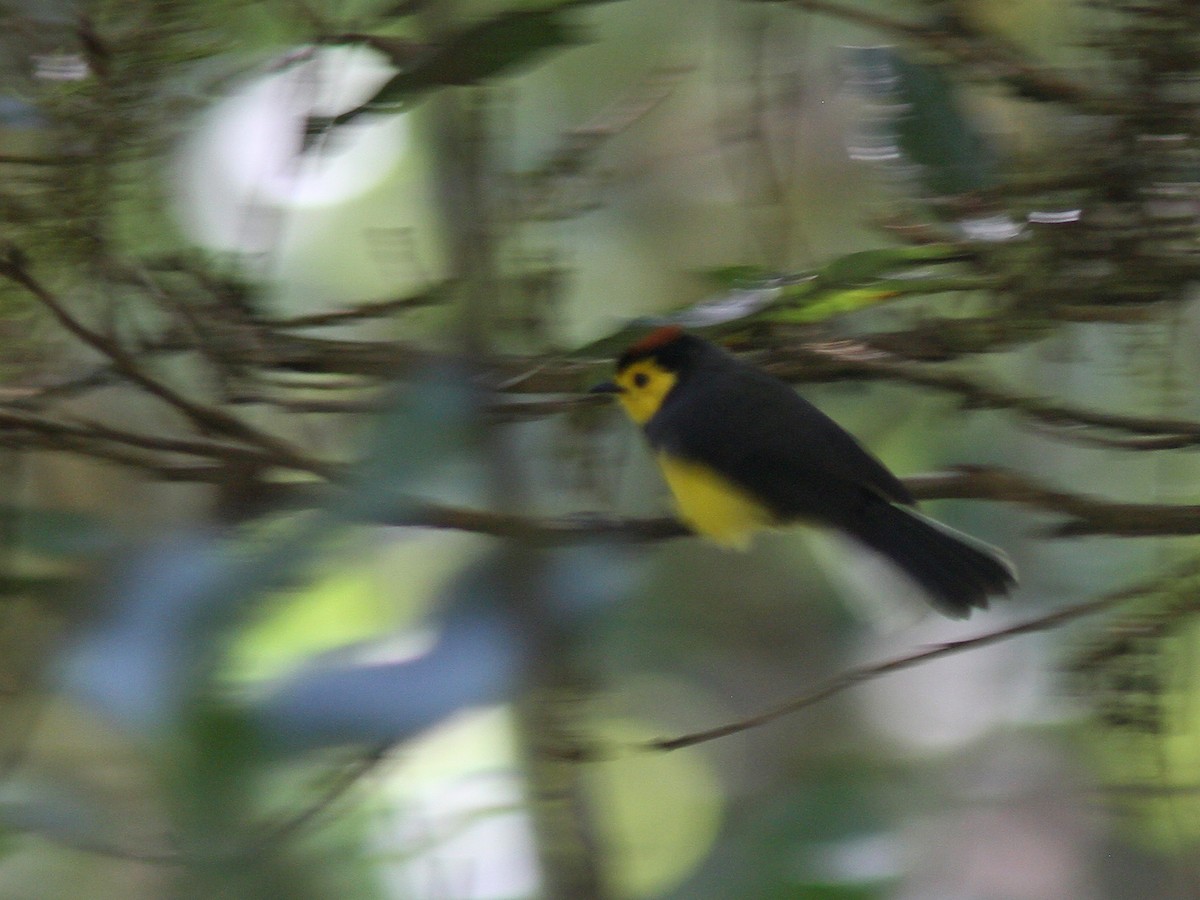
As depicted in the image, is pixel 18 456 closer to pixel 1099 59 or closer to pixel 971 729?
pixel 1099 59

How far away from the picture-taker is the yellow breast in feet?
8.51

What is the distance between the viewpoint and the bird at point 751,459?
8.04 feet

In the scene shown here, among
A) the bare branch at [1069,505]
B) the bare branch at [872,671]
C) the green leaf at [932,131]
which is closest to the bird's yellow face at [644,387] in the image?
the bare branch at [1069,505]

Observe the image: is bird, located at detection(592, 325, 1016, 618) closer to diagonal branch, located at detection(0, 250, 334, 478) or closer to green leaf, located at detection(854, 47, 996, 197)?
green leaf, located at detection(854, 47, 996, 197)

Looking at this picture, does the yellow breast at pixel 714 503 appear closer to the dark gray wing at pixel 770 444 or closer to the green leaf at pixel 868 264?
the dark gray wing at pixel 770 444

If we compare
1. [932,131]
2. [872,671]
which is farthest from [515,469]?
[932,131]

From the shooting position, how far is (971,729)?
280 centimetres

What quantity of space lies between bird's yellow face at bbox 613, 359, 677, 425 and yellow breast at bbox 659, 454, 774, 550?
11cm

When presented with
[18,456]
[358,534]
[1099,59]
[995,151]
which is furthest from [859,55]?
[358,534]

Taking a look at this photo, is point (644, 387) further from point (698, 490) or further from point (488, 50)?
point (488, 50)

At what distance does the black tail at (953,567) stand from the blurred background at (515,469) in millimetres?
51

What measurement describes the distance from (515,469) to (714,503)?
188cm

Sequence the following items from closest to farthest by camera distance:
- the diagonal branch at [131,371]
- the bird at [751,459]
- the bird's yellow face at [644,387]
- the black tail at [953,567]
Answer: the diagonal branch at [131,371] < the black tail at [953,567] < the bird at [751,459] < the bird's yellow face at [644,387]

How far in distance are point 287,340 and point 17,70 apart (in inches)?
17.5
